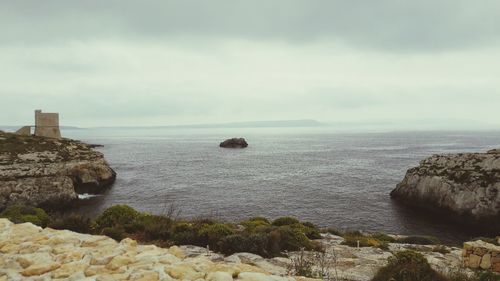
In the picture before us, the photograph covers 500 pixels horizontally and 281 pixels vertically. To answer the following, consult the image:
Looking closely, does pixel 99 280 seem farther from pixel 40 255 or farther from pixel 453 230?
pixel 453 230

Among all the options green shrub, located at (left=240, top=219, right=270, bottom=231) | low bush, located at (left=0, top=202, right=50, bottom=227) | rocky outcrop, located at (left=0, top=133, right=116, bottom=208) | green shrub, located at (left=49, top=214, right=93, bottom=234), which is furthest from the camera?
rocky outcrop, located at (left=0, top=133, right=116, bottom=208)

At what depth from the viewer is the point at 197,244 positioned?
14281 mm

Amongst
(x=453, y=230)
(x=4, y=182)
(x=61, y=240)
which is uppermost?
(x=61, y=240)

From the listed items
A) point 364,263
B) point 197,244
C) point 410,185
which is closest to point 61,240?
point 197,244

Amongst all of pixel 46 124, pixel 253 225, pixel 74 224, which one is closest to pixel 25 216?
pixel 74 224

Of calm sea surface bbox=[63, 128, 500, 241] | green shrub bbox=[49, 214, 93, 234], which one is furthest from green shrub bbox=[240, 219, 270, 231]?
calm sea surface bbox=[63, 128, 500, 241]

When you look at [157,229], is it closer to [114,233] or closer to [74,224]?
[114,233]

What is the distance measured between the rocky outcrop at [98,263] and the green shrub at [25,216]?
7074 mm

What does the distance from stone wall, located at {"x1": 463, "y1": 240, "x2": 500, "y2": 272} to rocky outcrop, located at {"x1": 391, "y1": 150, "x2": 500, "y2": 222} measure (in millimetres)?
26329

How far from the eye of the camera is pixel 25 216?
17797 millimetres

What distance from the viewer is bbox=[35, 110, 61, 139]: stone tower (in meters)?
77.9

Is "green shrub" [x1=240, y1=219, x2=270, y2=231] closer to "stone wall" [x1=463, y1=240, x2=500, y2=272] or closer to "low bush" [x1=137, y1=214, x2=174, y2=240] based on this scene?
"low bush" [x1=137, y1=214, x2=174, y2=240]

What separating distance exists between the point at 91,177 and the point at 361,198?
45488 millimetres

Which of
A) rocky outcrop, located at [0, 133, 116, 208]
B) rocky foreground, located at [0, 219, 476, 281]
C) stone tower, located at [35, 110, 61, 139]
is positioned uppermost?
Answer: stone tower, located at [35, 110, 61, 139]
